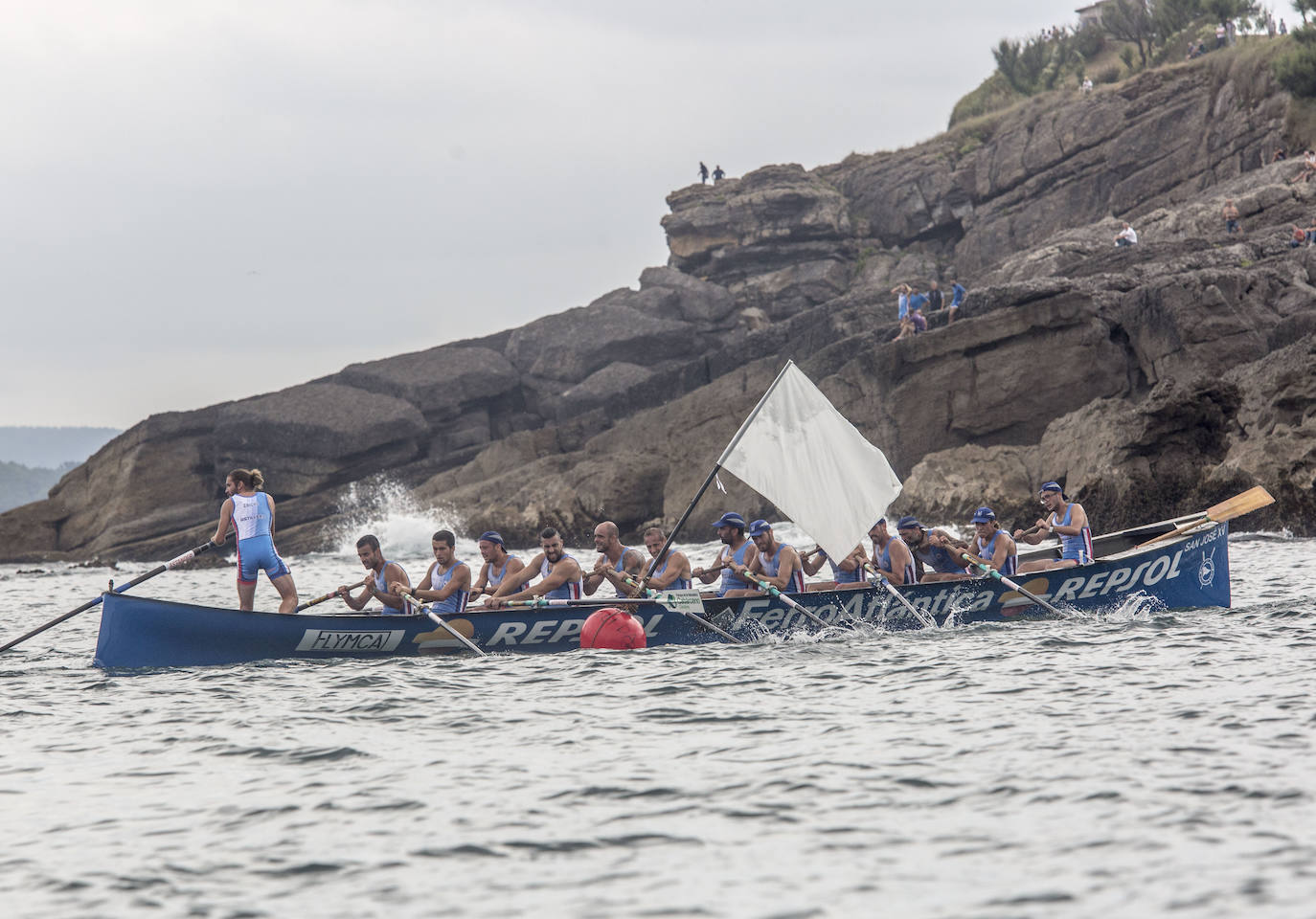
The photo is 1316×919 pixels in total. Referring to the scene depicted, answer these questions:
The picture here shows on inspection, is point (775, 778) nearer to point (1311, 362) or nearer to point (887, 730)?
point (887, 730)

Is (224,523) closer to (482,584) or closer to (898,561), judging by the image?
(482,584)

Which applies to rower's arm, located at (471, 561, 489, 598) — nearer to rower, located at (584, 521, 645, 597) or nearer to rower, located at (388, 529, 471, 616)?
rower, located at (388, 529, 471, 616)

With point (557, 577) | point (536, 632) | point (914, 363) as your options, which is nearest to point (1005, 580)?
point (557, 577)

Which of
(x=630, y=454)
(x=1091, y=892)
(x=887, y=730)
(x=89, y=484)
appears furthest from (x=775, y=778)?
(x=89, y=484)

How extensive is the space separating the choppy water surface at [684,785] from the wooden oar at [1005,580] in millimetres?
1601

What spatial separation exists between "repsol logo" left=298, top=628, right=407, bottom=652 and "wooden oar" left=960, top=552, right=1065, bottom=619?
698 cm

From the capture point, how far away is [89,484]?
149 feet

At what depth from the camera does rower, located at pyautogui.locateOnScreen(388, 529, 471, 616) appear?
1365 centimetres

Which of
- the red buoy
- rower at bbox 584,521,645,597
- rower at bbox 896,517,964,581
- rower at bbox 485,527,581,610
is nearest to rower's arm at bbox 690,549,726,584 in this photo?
rower at bbox 584,521,645,597

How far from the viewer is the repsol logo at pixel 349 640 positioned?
1299cm

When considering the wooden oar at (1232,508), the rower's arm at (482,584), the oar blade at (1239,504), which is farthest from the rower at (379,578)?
the oar blade at (1239,504)

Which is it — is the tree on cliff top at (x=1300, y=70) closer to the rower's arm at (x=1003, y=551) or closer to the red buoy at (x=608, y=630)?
the rower's arm at (x=1003, y=551)

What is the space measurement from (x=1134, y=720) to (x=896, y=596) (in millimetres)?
5406

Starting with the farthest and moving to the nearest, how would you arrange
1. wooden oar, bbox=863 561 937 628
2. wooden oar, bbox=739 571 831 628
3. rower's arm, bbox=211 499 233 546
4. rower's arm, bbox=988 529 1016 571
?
rower's arm, bbox=988 529 1016 571 → wooden oar, bbox=863 561 937 628 → wooden oar, bbox=739 571 831 628 → rower's arm, bbox=211 499 233 546
